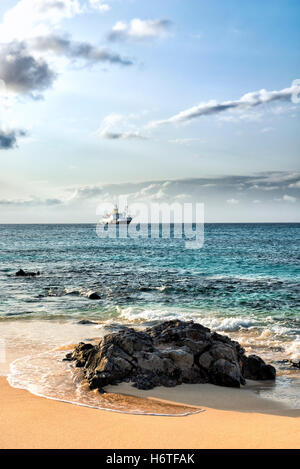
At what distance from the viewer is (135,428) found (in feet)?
21.4

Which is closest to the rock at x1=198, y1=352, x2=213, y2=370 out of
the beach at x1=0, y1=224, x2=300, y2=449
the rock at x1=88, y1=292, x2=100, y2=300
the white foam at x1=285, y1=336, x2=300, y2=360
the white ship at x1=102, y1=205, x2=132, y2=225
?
the beach at x1=0, y1=224, x2=300, y2=449

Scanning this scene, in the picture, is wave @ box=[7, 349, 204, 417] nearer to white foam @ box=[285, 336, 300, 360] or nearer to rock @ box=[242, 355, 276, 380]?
rock @ box=[242, 355, 276, 380]

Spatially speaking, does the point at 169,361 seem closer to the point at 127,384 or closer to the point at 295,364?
the point at 127,384

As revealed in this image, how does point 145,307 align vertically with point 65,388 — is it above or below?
below

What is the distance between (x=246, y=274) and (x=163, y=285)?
9.30m

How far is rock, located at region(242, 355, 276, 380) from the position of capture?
33.7 ft

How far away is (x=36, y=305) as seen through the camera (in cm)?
2081

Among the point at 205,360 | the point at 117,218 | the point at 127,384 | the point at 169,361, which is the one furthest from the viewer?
the point at 117,218

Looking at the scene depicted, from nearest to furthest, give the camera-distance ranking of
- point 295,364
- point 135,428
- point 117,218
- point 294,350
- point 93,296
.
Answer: point 135,428, point 295,364, point 294,350, point 93,296, point 117,218

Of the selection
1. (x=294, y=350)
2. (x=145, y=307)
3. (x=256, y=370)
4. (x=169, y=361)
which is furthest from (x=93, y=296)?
A: (x=256, y=370)

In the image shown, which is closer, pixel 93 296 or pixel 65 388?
pixel 65 388

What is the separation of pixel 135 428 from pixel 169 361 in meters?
3.23

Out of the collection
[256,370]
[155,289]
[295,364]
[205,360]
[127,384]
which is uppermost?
[205,360]
